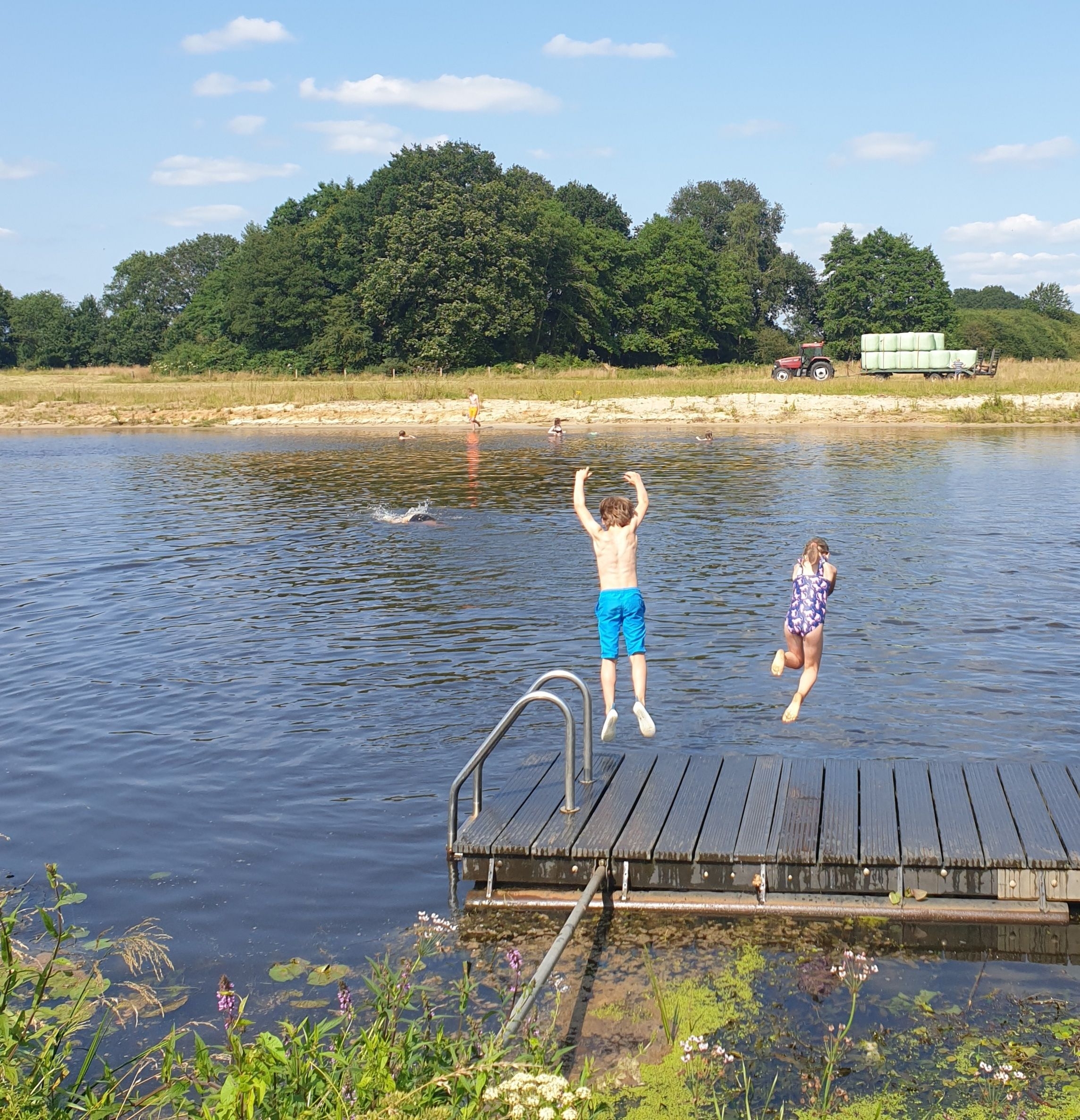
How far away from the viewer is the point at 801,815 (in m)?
7.21

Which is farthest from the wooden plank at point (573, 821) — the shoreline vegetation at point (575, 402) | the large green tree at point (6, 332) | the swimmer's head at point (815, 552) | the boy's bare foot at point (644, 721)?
the large green tree at point (6, 332)

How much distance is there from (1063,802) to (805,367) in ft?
172

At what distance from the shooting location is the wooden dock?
21.4 feet

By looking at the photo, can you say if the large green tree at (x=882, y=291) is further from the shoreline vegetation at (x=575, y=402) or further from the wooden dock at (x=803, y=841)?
the wooden dock at (x=803, y=841)

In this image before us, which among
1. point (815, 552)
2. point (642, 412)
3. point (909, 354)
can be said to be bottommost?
point (815, 552)

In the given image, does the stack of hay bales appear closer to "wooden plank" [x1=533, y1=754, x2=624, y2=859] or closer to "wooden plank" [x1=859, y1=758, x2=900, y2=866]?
"wooden plank" [x1=859, y1=758, x2=900, y2=866]

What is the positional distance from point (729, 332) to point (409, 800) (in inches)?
3455

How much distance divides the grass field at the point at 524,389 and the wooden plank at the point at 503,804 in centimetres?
4099

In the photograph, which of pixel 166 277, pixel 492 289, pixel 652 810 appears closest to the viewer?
pixel 652 810

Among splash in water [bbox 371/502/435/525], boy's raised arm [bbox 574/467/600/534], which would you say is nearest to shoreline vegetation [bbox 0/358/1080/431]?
splash in water [bbox 371/502/435/525]

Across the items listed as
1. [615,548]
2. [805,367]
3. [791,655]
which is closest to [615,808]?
[615,548]

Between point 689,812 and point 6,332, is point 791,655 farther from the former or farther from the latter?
point 6,332

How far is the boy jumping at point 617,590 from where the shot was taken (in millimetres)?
8852

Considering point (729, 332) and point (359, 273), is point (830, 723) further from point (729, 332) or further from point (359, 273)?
Answer: point (729, 332)
